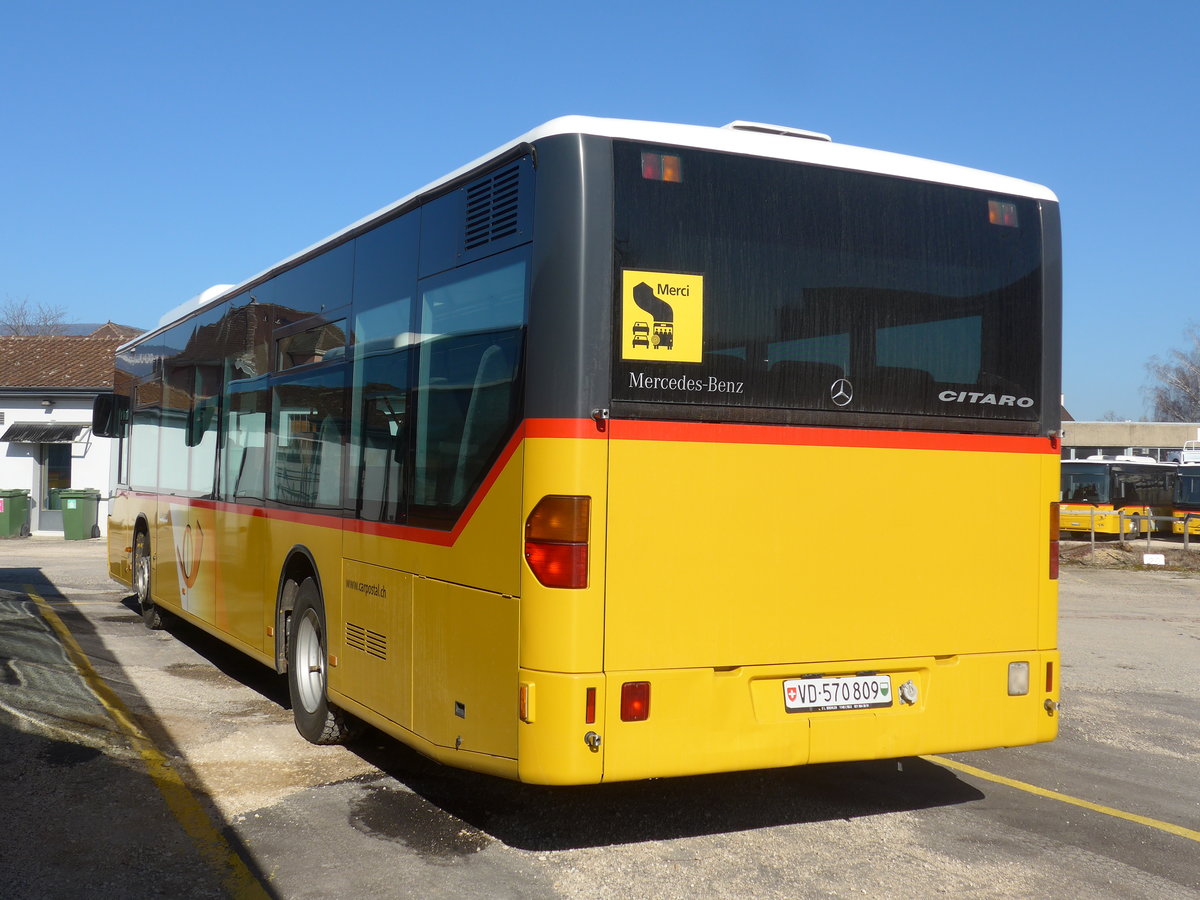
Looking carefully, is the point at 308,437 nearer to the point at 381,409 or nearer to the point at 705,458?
the point at 381,409

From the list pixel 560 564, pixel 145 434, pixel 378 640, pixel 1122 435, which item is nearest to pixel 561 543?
pixel 560 564

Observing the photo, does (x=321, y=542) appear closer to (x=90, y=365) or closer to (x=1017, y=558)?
(x=1017, y=558)

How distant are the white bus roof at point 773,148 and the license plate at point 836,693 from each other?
227cm

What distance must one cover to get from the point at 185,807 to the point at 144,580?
7.15m

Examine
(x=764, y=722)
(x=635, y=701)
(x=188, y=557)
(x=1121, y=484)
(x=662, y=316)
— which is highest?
(x=662, y=316)

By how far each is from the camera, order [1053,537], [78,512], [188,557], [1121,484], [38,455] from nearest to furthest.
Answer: [1053,537] < [188,557] < [78,512] < [38,455] < [1121,484]

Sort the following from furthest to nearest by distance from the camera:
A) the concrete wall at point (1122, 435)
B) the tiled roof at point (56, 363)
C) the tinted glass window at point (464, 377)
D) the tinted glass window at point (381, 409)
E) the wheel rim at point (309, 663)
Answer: the concrete wall at point (1122, 435)
the tiled roof at point (56, 363)
the wheel rim at point (309, 663)
the tinted glass window at point (381, 409)
the tinted glass window at point (464, 377)

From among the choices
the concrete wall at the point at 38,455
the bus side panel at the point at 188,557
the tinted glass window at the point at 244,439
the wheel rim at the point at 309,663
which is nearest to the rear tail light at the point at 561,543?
the wheel rim at the point at 309,663

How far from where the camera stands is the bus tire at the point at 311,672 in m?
7.11

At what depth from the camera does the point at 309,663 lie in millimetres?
7422

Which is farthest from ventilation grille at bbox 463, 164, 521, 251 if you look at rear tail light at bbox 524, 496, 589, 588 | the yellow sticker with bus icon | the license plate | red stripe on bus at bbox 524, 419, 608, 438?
the license plate

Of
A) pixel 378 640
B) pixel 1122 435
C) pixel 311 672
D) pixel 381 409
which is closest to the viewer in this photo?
pixel 378 640

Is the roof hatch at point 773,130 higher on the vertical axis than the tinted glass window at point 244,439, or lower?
higher

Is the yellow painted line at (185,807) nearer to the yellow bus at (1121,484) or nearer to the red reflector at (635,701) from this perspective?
the red reflector at (635,701)
